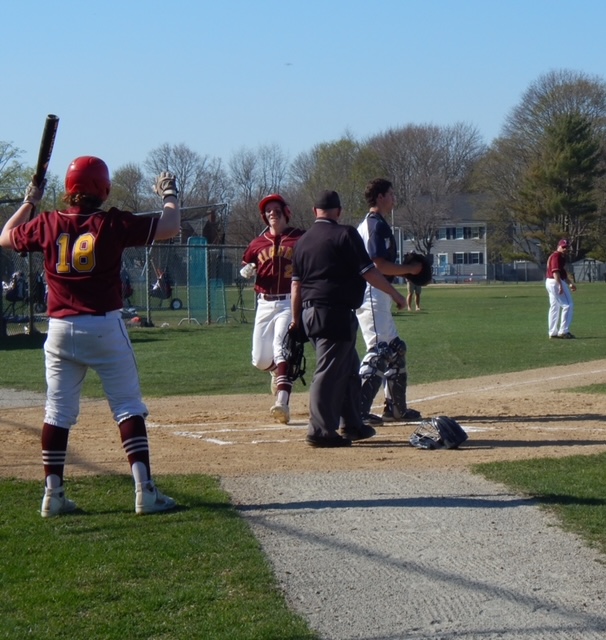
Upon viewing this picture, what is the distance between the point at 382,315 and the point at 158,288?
25920 millimetres

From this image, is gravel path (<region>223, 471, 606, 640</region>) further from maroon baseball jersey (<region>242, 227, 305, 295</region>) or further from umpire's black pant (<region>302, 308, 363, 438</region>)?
maroon baseball jersey (<region>242, 227, 305, 295</region>)

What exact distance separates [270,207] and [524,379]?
534 centimetres

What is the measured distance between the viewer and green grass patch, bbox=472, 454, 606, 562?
5.35 metres

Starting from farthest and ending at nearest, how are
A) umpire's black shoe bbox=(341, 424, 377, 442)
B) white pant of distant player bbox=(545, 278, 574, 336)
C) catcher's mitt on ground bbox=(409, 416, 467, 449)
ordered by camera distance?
white pant of distant player bbox=(545, 278, 574, 336) < umpire's black shoe bbox=(341, 424, 377, 442) < catcher's mitt on ground bbox=(409, 416, 467, 449)

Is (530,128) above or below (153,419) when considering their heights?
above

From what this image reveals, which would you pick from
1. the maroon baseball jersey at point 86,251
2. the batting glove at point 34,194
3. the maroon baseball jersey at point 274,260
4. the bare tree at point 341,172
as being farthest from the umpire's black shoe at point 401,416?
the bare tree at point 341,172

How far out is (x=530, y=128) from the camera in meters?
80.3

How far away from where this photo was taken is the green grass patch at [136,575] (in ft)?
12.9

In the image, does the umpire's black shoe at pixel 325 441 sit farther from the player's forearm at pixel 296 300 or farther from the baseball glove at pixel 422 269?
the baseball glove at pixel 422 269

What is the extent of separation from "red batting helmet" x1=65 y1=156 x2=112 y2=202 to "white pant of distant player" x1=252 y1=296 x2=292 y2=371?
153 inches

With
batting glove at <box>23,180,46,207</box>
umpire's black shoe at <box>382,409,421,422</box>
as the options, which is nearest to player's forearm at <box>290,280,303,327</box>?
umpire's black shoe at <box>382,409,421,422</box>

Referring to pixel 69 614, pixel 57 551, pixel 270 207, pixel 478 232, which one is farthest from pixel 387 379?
pixel 478 232

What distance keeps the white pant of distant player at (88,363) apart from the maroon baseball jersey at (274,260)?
379cm

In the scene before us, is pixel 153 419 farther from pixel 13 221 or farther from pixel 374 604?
pixel 374 604
